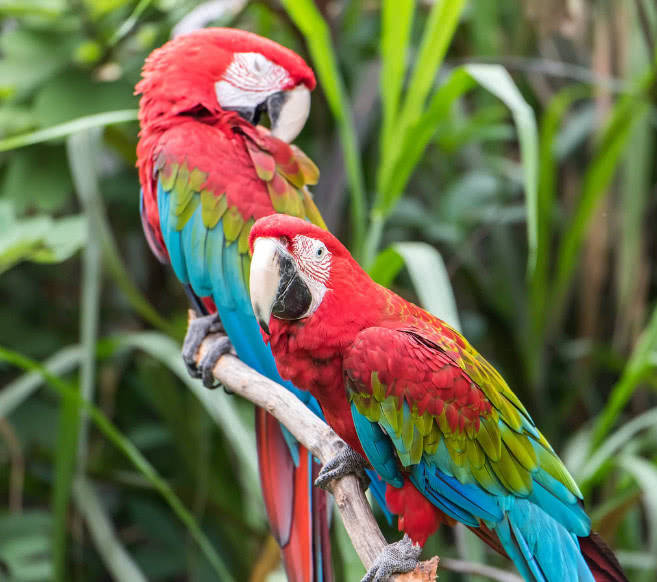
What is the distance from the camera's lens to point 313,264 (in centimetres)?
59

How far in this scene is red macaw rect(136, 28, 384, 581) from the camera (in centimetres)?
81

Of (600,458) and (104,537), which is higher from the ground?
(600,458)

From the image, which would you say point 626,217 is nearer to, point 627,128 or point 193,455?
point 627,128

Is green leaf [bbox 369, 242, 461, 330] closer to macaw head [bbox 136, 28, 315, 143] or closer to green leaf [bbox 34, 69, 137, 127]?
macaw head [bbox 136, 28, 315, 143]

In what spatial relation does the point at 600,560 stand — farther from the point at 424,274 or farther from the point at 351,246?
the point at 351,246

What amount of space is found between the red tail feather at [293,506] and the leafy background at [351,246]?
0.11 m

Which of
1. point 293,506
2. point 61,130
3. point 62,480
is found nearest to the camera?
point 293,506

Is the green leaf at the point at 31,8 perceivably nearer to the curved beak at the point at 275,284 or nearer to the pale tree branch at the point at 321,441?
the pale tree branch at the point at 321,441

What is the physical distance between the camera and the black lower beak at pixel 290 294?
57 cm

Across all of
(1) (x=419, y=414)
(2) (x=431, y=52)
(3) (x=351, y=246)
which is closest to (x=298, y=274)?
(1) (x=419, y=414)

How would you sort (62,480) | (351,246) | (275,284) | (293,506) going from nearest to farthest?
1. (275,284)
2. (293,506)
3. (62,480)
4. (351,246)

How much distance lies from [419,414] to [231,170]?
0.36 metres

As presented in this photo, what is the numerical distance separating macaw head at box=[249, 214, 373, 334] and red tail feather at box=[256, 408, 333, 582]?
0.83ft

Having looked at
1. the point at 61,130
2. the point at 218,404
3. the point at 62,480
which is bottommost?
the point at 62,480
